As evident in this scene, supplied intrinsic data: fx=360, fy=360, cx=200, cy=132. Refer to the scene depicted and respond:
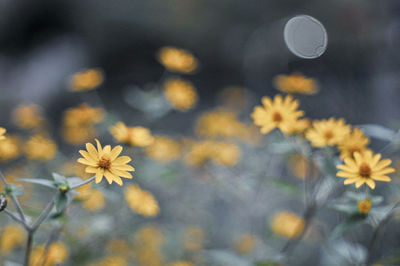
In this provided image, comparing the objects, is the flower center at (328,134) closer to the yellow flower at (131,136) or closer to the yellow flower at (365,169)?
the yellow flower at (365,169)

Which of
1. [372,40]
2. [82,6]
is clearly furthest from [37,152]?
[372,40]

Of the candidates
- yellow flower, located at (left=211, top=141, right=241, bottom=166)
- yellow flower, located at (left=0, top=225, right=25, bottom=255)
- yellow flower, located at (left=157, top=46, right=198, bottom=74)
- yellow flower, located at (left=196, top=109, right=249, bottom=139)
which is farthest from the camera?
yellow flower, located at (left=196, top=109, right=249, bottom=139)

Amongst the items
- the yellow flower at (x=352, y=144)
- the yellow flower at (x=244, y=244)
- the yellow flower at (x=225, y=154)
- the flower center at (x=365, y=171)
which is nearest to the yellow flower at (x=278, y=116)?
the yellow flower at (x=352, y=144)

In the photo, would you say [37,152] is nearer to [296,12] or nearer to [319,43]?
[319,43]

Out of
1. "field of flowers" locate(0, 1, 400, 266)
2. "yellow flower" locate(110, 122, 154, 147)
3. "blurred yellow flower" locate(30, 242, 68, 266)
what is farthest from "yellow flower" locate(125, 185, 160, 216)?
"blurred yellow flower" locate(30, 242, 68, 266)

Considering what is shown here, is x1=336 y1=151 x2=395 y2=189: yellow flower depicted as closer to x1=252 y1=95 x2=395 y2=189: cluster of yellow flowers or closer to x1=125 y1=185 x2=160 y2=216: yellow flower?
x1=252 y1=95 x2=395 y2=189: cluster of yellow flowers

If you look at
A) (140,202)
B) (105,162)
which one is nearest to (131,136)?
(140,202)

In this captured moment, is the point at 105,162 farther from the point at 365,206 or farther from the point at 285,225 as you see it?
the point at 285,225
